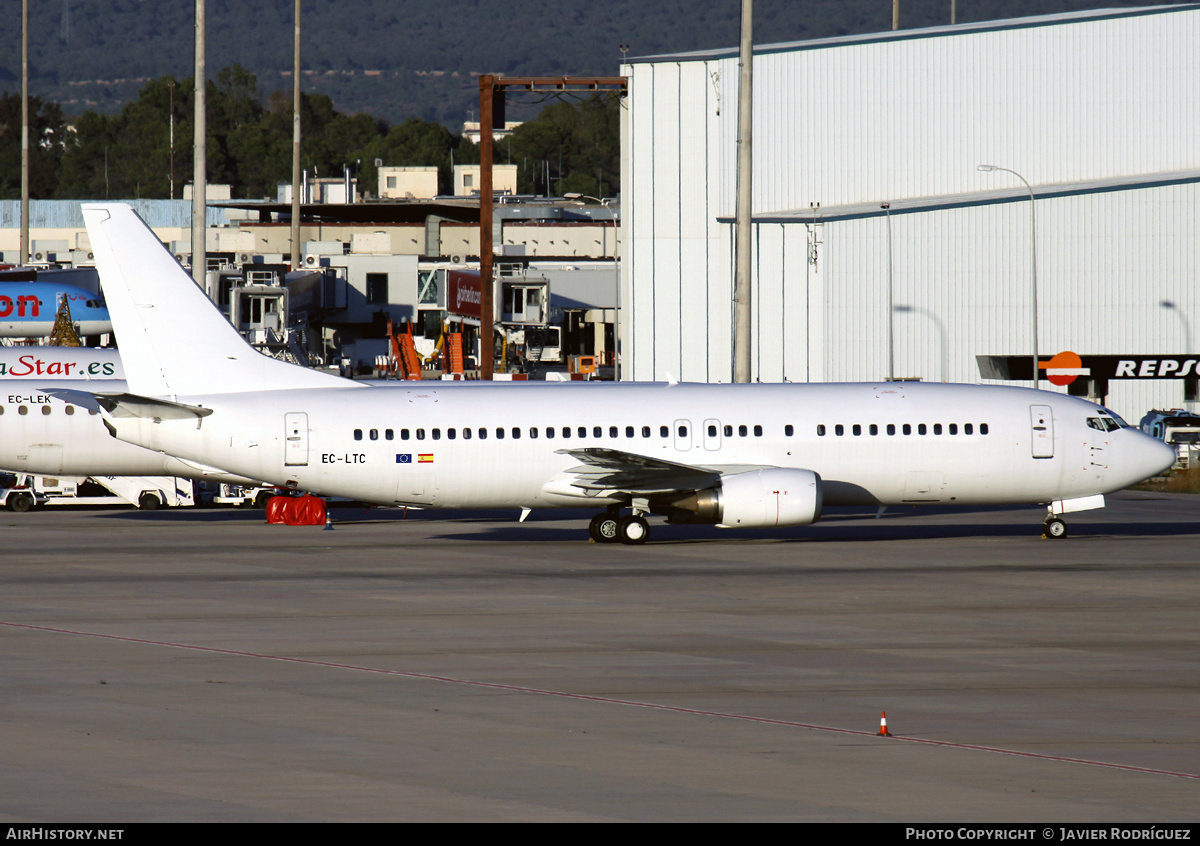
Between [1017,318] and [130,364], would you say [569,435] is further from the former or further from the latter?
[1017,318]

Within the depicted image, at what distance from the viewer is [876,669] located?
788 inches

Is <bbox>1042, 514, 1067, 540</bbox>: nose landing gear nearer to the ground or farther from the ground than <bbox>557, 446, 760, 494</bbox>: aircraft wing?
nearer to the ground

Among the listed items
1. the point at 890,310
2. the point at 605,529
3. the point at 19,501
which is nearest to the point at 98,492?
the point at 19,501

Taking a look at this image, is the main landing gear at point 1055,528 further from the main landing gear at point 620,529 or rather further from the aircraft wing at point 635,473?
the main landing gear at point 620,529

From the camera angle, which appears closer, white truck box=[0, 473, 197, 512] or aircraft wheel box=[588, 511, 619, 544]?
aircraft wheel box=[588, 511, 619, 544]

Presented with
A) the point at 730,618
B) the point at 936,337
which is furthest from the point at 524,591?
the point at 936,337

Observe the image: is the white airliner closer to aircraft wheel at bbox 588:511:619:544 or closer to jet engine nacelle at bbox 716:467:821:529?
aircraft wheel at bbox 588:511:619:544

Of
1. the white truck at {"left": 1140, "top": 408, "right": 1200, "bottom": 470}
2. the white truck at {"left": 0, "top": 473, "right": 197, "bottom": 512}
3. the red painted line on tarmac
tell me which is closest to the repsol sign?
the white truck at {"left": 1140, "top": 408, "right": 1200, "bottom": 470}

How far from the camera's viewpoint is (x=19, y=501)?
4747cm

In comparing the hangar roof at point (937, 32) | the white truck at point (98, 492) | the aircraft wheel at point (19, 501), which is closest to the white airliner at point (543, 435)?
the white truck at point (98, 492)

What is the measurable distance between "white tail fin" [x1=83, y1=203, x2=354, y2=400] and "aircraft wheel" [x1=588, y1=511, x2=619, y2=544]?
341 inches

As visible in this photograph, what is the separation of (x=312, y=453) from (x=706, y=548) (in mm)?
9667

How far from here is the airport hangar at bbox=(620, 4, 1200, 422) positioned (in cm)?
7062

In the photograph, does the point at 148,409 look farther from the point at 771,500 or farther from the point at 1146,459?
the point at 1146,459
